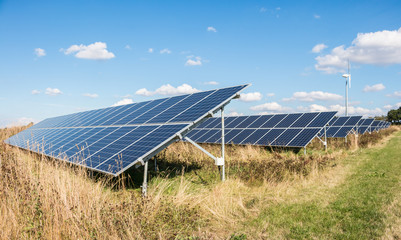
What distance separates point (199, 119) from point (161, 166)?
4.28 m

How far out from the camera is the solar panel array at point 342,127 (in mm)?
24072

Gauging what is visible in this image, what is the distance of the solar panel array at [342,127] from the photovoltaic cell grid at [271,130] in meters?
6.39

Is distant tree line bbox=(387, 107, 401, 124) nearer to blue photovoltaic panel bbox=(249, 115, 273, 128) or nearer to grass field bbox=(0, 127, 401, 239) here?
blue photovoltaic panel bbox=(249, 115, 273, 128)

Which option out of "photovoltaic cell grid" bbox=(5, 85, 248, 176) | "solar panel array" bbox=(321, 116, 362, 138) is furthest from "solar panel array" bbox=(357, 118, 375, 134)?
"photovoltaic cell grid" bbox=(5, 85, 248, 176)

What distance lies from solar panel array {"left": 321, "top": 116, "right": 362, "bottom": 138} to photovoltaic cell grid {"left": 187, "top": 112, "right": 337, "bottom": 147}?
6.39 m

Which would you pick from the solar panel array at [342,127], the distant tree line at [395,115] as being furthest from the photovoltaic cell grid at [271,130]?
the distant tree line at [395,115]

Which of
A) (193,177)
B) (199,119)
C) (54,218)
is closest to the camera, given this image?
(54,218)

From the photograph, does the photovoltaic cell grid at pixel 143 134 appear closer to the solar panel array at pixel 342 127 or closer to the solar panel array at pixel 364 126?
the solar panel array at pixel 342 127

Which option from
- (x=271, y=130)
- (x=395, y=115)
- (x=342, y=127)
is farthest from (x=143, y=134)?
(x=395, y=115)

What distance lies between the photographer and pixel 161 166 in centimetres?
1164

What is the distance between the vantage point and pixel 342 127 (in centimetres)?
2648

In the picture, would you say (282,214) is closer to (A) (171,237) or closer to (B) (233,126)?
(A) (171,237)

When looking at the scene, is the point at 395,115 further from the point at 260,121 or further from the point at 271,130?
the point at 271,130

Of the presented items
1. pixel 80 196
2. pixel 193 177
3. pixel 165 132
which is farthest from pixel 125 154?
pixel 193 177
